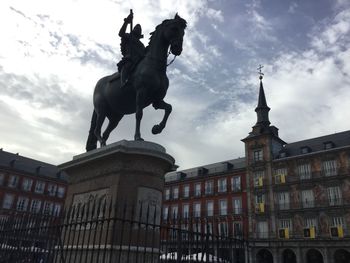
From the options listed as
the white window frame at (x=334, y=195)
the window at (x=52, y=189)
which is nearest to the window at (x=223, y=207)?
the white window frame at (x=334, y=195)

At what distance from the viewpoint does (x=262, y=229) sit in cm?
3544

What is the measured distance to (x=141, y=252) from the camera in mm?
5043

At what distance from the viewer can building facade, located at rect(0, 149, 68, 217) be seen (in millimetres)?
44000

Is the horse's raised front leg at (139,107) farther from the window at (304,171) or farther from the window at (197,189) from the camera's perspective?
the window at (197,189)

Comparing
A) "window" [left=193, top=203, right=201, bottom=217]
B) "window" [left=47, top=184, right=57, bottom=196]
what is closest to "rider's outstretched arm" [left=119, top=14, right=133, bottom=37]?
"window" [left=193, top=203, right=201, bottom=217]

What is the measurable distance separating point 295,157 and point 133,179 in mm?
33012

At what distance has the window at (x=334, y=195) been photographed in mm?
31663

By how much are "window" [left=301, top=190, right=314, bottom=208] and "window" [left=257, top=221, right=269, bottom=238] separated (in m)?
4.72

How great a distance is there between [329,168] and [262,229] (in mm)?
9443

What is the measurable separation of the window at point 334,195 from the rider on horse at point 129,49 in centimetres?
3087

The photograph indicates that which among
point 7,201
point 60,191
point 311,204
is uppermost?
point 60,191

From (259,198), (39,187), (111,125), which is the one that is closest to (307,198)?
(259,198)

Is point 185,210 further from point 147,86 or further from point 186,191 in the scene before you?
point 147,86

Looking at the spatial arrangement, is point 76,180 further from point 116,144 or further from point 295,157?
point 295,157
